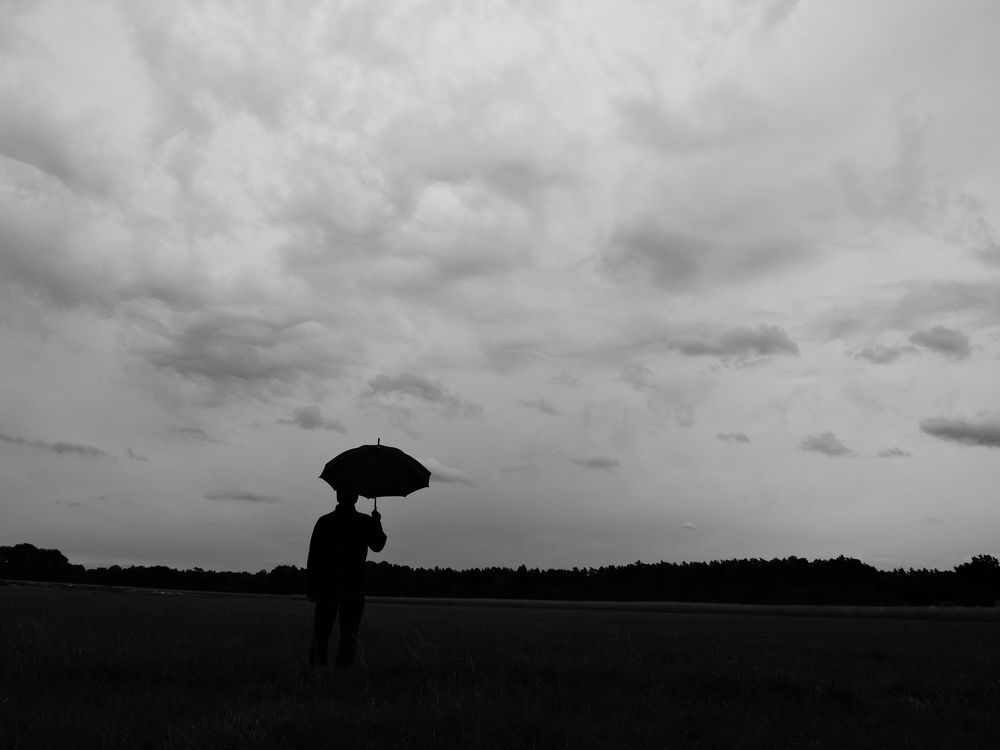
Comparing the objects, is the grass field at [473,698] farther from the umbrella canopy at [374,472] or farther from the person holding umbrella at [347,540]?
the umbrella canopy at [374,472]

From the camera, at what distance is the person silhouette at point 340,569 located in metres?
12.6

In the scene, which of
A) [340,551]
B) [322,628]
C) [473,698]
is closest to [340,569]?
[340,551]

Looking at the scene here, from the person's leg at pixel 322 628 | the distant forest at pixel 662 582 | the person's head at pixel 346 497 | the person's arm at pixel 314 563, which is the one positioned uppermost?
the distant forest at pixel 662 582

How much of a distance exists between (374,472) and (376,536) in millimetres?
947

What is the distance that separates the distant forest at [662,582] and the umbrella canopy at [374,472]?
72.4 metres

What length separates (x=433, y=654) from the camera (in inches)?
574

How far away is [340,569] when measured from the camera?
41.4 feet

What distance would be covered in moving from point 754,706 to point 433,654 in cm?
587

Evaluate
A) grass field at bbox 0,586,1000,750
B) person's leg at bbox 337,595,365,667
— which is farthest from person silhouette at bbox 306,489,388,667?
grass field at bbox 0,586,1000,750

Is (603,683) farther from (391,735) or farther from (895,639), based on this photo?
(895,639)

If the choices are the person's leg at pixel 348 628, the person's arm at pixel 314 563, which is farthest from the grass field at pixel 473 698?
the person's arm at pixel 314 563

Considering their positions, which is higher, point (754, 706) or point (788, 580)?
point (788, 580)

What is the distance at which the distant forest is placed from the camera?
3211 inches

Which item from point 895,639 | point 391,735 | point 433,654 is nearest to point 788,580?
point 895,639
